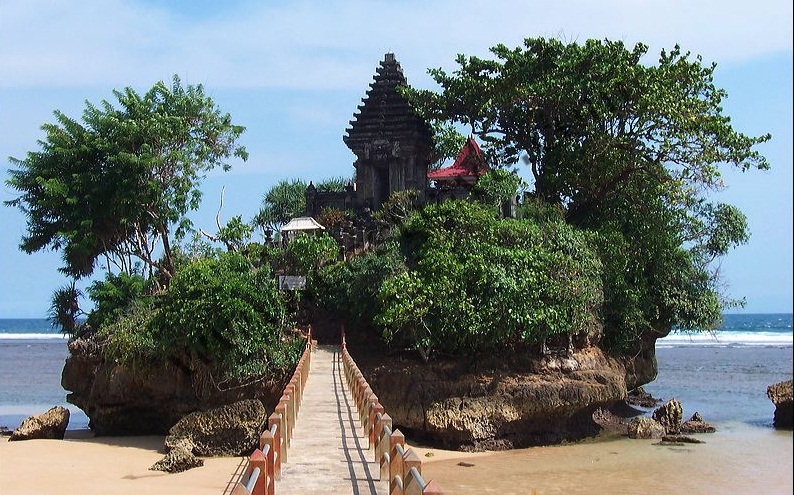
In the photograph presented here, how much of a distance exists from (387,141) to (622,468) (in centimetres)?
1489

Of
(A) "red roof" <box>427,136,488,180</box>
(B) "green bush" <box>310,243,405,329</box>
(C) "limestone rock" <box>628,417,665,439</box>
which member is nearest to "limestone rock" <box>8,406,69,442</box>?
(B) "green bush" <box>310,243,405,329</box>

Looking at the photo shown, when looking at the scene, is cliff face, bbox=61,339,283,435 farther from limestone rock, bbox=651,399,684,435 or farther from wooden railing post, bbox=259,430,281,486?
wooden railing post, bbox=259,430,281,486

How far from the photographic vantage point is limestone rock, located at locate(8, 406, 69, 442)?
26.0 metres

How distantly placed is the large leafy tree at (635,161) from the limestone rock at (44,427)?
16224 mm

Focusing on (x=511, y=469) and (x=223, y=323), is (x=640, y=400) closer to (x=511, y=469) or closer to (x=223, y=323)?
(x=511, y=469)

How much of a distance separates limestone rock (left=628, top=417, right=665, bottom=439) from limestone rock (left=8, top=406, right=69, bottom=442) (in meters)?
17.1

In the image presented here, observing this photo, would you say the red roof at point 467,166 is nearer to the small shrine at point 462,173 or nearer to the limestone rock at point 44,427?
the small shrine at point 462,173

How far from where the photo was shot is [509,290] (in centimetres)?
2309

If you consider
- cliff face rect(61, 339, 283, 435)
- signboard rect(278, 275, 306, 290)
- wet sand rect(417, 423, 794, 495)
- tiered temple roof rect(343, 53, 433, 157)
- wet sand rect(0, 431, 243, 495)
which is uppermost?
tiered temple roof rect(343, 53, 433, 157)

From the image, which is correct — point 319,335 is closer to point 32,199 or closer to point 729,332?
point 32,199

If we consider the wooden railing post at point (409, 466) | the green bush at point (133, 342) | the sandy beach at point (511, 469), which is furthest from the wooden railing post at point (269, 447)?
the green bush at point (133, 342)

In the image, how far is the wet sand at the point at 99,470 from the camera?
64.0 feet

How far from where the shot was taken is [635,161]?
90.3ft

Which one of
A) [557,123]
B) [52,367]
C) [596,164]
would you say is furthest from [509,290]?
[52,367]
